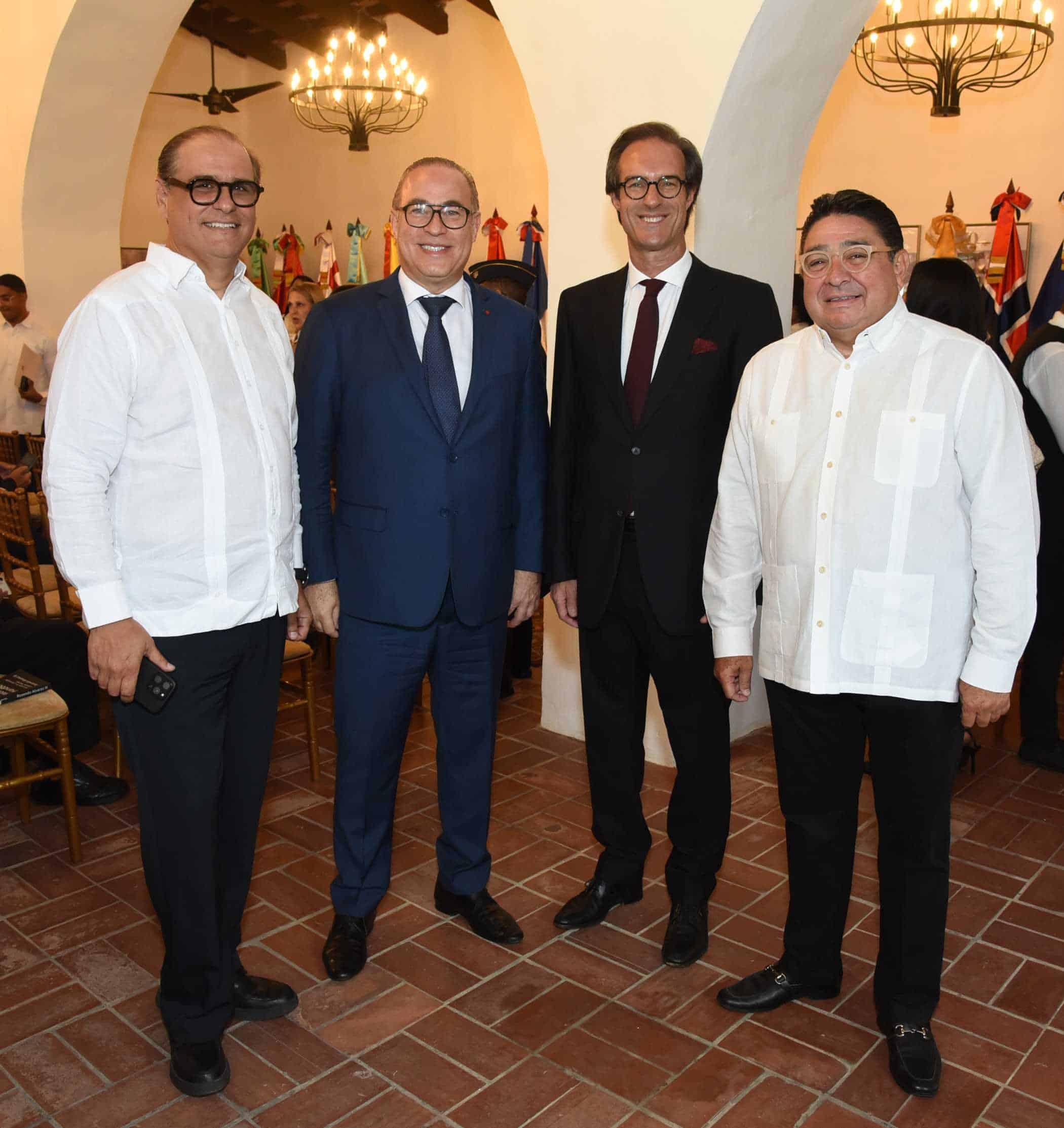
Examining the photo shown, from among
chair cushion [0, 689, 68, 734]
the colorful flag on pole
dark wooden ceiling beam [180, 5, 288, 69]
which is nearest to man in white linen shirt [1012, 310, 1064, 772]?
chair cushion [0, 689, 68, 734]

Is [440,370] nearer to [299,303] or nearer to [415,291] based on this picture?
[415,291]

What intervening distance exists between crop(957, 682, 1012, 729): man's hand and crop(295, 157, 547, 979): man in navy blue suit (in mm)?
1148

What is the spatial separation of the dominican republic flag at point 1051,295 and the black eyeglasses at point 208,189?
14.6 ft

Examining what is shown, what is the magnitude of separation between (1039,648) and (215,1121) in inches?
131

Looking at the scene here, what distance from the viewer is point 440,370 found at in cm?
277

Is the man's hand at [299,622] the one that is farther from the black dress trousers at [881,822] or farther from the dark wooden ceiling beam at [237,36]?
the dark wooden ceiling beam at [237,36]

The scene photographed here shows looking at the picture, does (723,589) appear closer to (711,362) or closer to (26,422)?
(711,362)

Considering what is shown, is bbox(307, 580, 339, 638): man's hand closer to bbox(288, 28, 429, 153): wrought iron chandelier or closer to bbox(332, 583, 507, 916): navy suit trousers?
bbox(332, 583, 507, 916): navy suit trousers

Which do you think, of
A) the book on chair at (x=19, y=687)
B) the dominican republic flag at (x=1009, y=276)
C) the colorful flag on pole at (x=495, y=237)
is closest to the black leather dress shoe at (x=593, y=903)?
the book on chair at (x=19, y=687)

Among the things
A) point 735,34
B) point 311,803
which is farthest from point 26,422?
point 735,34

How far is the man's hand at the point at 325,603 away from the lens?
9.25ft

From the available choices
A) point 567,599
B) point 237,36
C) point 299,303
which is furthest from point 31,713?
point 237,36

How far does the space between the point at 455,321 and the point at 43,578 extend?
118 inches

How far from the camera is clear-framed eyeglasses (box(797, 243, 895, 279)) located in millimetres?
2262
